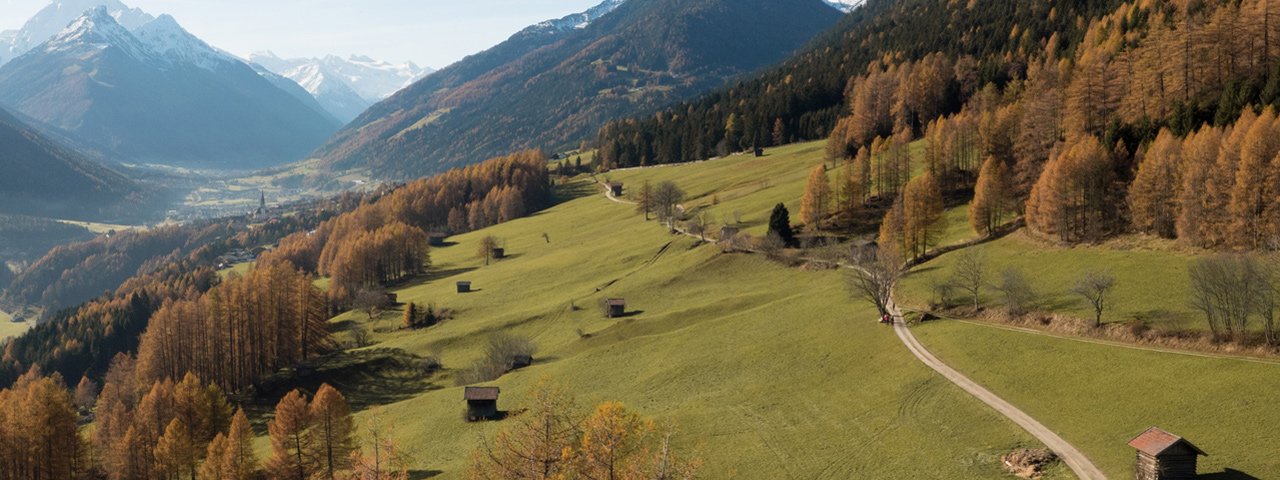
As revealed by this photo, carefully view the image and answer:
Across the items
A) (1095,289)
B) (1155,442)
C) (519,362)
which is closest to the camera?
(1155,442)

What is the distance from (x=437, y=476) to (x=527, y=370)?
25.3 m

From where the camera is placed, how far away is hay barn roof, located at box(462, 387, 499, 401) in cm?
7618

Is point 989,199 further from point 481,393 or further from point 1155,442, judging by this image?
point 481,393

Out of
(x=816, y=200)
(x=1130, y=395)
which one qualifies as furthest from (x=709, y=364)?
(x=816, y=200)

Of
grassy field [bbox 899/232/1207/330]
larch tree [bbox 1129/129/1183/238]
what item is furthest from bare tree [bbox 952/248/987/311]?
larch tree [bbox 1129/129/1183/238]

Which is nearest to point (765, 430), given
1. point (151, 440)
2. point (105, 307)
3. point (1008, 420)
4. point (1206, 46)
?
point (1008, 420)

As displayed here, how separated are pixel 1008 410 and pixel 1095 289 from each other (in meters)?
18.5

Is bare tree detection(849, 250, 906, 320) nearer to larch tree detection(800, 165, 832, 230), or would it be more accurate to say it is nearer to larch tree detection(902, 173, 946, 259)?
larch tree detection(902, 173, 946, 259)

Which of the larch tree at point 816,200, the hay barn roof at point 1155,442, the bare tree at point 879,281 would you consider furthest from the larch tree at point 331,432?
the larch tree at point 816,200

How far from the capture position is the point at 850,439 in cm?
5350

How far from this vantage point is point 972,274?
78125 millimetres

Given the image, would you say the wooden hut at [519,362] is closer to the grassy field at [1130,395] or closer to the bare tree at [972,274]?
the grassy field at [1130,395]

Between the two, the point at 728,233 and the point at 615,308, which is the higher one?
the point at 728,233

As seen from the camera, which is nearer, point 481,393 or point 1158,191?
point 481,393
